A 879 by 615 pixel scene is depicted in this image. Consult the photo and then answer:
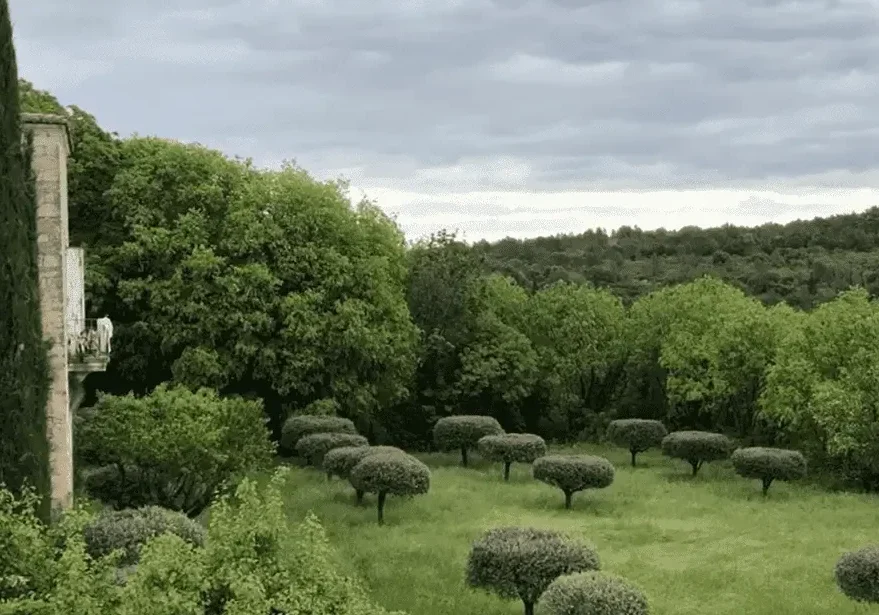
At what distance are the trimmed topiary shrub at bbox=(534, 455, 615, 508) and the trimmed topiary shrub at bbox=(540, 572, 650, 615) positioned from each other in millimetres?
10266

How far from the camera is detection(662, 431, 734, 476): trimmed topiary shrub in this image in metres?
29.0

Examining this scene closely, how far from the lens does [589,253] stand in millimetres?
70062

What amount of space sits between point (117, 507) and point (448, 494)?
893cm

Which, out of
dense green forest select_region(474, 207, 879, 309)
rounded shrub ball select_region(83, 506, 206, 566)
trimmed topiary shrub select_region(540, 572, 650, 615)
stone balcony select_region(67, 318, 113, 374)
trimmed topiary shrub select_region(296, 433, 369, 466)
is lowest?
trimmed topiary shrub select_region(296, 433, 369, 466)

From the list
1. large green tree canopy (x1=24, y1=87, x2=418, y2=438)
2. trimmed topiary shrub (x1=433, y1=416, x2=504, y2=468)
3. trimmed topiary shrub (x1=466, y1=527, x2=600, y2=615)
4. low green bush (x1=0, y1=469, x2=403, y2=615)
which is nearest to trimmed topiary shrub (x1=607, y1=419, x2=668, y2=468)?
trimmed topiary shrub (x1=433, y1=416, x2=504, y2=468)

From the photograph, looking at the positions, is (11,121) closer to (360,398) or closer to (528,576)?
(528,576)

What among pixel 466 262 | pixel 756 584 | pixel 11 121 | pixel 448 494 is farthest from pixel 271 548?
pixel 466 262

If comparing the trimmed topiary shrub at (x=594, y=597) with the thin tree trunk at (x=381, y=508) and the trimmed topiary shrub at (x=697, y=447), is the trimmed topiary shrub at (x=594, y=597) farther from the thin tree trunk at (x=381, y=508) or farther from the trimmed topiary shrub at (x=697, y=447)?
the trimmed topiary shrub at (x=697, y=447)

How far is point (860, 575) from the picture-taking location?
50.5 feet

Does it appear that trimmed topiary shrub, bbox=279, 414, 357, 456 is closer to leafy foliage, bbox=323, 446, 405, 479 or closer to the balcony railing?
leafy foliage, bbox=323, 446, 405, 479

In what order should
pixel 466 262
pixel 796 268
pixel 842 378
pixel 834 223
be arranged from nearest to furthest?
pixel 842 378, pixel 466 262, pixel 796 268, pixel 834 223

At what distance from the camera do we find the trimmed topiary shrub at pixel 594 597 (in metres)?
13.1

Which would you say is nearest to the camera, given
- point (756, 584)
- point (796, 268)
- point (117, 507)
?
point (756, 584)

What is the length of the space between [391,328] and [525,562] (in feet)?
57.9
